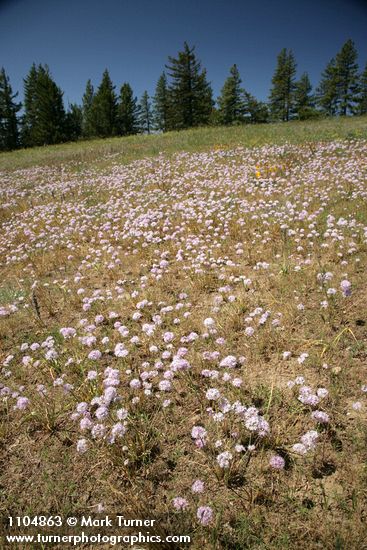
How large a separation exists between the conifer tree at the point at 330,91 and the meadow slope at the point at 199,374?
5386 cm

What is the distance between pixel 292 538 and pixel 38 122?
5305cm

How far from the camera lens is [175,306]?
187 inches

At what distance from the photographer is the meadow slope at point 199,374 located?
7.82ft

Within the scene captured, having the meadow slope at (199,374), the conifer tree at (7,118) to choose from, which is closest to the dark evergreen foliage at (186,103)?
the conifer tree at (7,118)

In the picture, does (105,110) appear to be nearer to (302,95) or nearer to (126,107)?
(126,107)

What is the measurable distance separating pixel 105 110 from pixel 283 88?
3159 cm

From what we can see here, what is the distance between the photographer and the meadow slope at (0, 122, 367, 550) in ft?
7.82

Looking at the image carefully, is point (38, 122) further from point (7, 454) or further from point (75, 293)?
point (7, 454)

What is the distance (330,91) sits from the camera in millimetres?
49500

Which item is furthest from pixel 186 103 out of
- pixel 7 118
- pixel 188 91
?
pixel 7 118

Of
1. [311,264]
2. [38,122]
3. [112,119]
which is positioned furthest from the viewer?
[112,119]

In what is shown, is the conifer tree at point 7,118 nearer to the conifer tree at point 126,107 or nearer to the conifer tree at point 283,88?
the conifer tree at point 126,107

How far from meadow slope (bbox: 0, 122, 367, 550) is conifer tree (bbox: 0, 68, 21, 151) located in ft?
163

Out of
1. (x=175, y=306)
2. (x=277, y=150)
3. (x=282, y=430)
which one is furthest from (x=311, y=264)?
(x=277, y=150)
